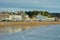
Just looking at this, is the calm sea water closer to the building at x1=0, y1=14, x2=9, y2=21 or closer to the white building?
the building at x1=0, y1=14, x2=9, y2=21

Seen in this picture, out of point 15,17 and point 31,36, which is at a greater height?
point 31,36

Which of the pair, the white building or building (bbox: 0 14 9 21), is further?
the white building

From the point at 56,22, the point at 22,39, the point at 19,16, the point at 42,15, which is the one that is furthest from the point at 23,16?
the point at 22,39

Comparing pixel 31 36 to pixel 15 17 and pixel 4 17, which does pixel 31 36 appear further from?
pixel 4 17

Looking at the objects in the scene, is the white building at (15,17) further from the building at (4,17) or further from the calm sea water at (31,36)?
the calm sea water at (31,36)

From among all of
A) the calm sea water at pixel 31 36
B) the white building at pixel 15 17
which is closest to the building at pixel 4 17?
Answer: the white building at pixel 15 17

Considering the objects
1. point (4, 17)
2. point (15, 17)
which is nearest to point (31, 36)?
point (15, 17)

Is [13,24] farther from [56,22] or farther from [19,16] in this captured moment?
[56,22]

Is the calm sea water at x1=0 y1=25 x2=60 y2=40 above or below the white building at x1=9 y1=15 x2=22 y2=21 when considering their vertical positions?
above

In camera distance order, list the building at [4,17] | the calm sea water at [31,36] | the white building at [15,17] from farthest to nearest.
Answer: the white building at [15,17]
the building at [4,17]
the calm sea water at [31,36]

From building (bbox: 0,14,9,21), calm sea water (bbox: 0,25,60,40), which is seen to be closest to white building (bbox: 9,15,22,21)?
building (bbox: 0,14,9,21)

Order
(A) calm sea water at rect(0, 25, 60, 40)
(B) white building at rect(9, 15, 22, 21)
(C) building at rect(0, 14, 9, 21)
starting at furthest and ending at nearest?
(B) white building at rect(9, 15, 22, 21)
(C) building at rect(0, 14, 9, 21)
(A) calm sea water at rect(0, 25, 60, 40)

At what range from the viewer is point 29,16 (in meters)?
25.7

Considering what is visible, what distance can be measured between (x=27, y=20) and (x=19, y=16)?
3.45ft
